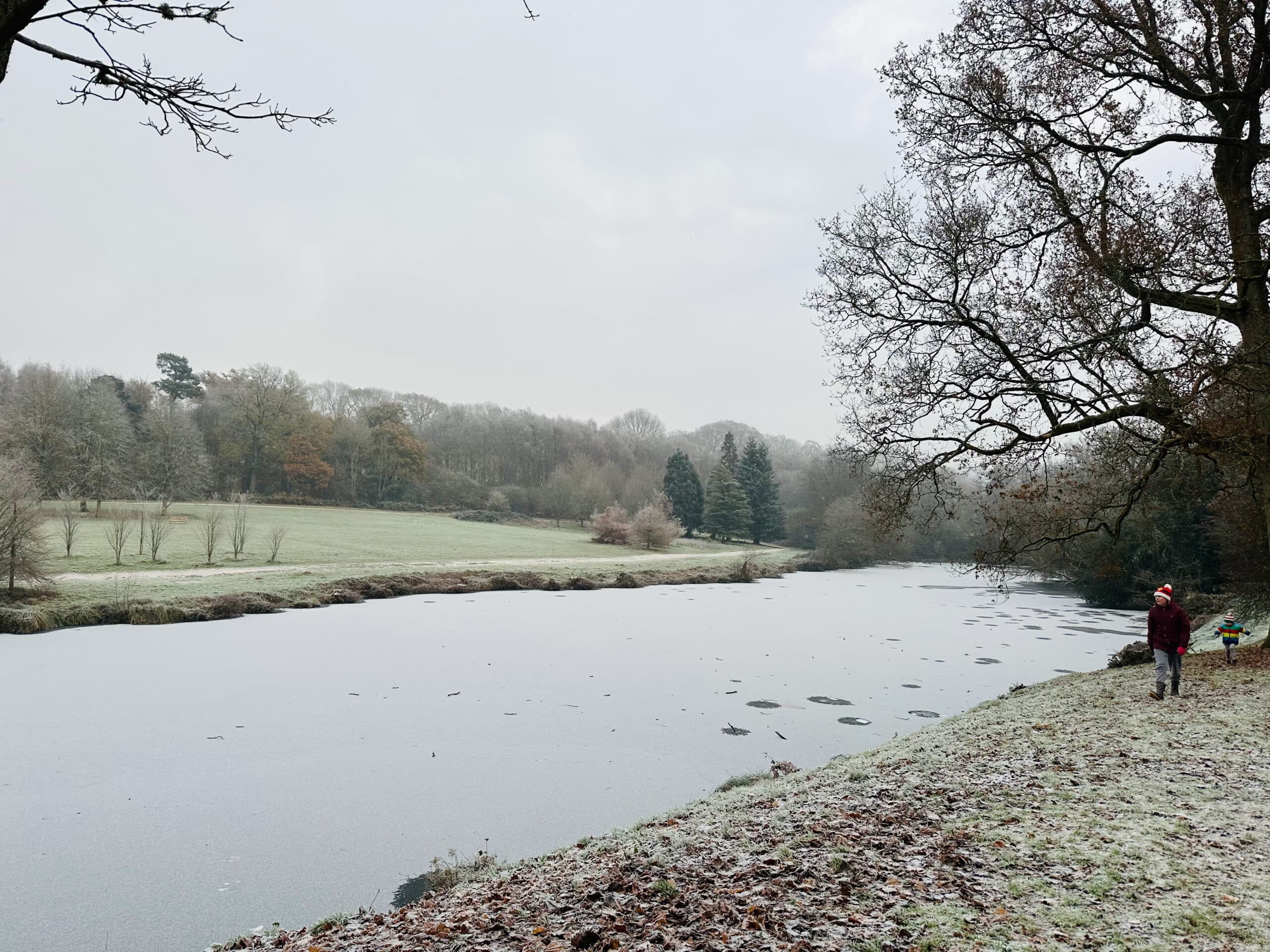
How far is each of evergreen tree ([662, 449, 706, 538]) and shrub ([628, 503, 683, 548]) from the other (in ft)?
39.8

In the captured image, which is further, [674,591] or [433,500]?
[433,500]

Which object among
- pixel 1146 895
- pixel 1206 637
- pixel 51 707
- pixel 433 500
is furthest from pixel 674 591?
pixel 433 500

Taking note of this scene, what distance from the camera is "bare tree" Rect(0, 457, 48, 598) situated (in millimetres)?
13930

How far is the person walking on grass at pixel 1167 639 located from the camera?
693cm

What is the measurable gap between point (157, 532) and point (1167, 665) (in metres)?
24.2

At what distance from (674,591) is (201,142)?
2140 cm

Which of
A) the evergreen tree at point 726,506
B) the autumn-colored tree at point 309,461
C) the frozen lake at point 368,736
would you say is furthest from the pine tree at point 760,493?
the frozen lake at point 368,736

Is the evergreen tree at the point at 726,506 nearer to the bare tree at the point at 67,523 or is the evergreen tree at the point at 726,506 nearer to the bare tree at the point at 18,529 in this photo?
the bare tree at the point at 67,523

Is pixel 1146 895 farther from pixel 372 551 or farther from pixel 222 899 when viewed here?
pixel 372 551

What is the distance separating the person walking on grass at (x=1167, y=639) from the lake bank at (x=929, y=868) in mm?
1558

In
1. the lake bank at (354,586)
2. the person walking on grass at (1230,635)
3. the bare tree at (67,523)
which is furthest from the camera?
the bare tree at (67,523)

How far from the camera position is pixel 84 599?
14.6m

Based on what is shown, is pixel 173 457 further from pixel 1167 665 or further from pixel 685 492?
pixel 1167 665

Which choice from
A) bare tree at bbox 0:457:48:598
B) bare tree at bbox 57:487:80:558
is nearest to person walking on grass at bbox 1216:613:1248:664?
bare tree at bbox 0:457:48:598
